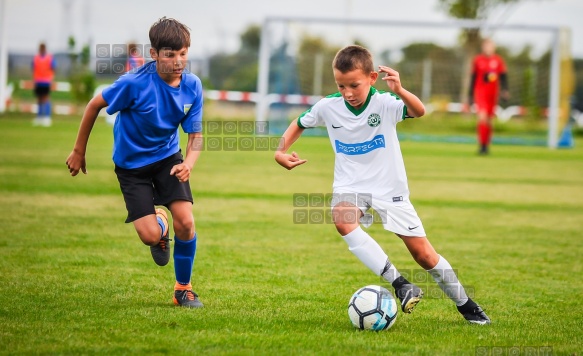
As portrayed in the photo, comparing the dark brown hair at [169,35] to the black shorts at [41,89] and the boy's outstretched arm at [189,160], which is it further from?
the black shorts at [41,89]

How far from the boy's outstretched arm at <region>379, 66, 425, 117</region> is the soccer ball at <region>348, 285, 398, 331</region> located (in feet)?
3.82

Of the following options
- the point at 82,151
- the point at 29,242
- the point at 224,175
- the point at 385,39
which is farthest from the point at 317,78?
the point at 82,151

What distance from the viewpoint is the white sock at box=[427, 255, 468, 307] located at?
5281 mm

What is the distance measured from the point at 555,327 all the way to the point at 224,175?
9.91 meters

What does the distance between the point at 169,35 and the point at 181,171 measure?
0.88 meters

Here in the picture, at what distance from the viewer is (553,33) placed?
973 inches

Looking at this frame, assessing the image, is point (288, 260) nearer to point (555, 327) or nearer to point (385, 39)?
point (555, 327)

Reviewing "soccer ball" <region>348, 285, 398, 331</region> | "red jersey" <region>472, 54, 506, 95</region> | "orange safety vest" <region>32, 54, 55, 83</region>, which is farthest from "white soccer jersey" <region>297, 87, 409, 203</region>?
"orange safety vest" <region>32, 54, 55, 83</region>

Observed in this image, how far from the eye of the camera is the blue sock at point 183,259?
565 cm

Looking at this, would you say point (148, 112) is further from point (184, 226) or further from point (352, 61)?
point (352, 61)

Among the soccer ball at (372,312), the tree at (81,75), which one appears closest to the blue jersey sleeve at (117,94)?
the soccer ball at (372,312)

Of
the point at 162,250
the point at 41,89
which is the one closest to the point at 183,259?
the point at 162,250

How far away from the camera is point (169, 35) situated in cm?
536

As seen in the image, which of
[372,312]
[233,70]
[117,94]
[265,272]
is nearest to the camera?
[372,312]
